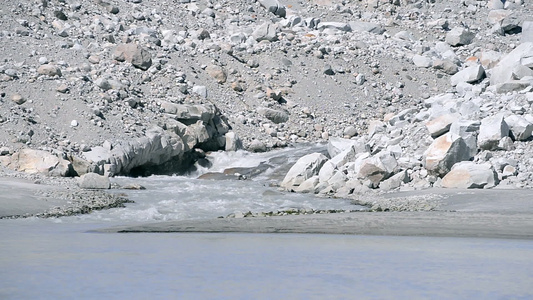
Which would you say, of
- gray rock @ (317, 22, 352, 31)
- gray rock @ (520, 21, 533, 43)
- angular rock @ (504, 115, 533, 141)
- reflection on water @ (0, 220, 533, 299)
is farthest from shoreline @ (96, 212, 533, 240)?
gray rock @ (520, 21, 533, 43)

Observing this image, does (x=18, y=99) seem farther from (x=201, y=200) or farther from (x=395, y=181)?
(x=395, y=181)

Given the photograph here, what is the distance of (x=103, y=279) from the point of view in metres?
9.41

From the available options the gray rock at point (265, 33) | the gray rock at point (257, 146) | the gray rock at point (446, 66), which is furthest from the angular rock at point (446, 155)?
the gray rock at point (265, 33)

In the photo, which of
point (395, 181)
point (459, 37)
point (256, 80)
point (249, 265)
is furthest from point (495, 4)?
point (249, 265)

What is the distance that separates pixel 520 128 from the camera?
73.8ft

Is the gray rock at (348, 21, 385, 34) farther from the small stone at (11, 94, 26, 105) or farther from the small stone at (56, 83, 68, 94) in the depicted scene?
the small stone at (11, 94, 26, 105)

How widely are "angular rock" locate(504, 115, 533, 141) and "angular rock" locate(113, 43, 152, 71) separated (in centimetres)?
1969

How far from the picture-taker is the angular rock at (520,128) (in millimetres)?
22406

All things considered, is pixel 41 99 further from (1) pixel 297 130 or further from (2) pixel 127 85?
(1) pixel 297 130

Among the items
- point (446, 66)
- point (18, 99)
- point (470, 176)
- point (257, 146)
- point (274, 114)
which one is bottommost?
point (470, 176)

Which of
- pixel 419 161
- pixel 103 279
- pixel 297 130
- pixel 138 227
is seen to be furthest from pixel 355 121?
pixel 103 279

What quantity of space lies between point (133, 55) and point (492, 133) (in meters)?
20.0

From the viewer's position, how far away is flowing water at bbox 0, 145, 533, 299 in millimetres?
8695

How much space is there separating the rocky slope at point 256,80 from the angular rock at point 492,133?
8 centimetres
